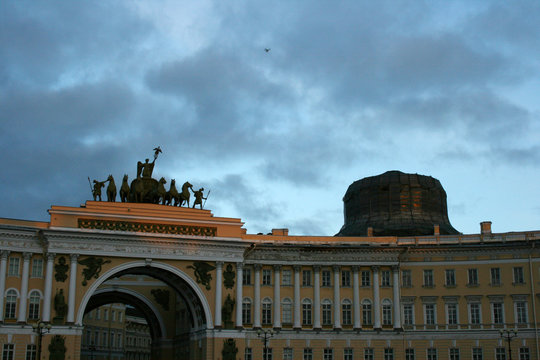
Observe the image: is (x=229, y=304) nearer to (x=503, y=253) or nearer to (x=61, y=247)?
(x=61, y=247)

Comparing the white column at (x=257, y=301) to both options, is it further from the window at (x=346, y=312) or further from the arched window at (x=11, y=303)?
the arched window at (x=11, y=303)

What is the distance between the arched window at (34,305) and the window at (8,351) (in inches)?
111

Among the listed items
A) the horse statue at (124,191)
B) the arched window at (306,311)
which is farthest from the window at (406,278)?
the horse statue at (124,191)

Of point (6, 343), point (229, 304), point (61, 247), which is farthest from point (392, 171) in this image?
point (6, 343)

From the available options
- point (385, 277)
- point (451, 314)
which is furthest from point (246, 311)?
point (451, 314)

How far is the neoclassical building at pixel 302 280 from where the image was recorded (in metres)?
66.1

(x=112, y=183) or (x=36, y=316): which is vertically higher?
(x=112, y=183)

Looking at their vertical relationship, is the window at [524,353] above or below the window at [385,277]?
below

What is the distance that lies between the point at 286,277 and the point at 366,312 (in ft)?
27.9

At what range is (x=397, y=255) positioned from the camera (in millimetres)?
72938

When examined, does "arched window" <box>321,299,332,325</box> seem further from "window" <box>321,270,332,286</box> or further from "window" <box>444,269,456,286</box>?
"window" <box>444,269,456,286</box>

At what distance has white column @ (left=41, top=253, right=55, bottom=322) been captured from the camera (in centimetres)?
6316

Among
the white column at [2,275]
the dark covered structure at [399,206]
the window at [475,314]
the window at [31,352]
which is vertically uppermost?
the dark covered structure at [399,206]

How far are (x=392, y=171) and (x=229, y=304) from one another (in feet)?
100
